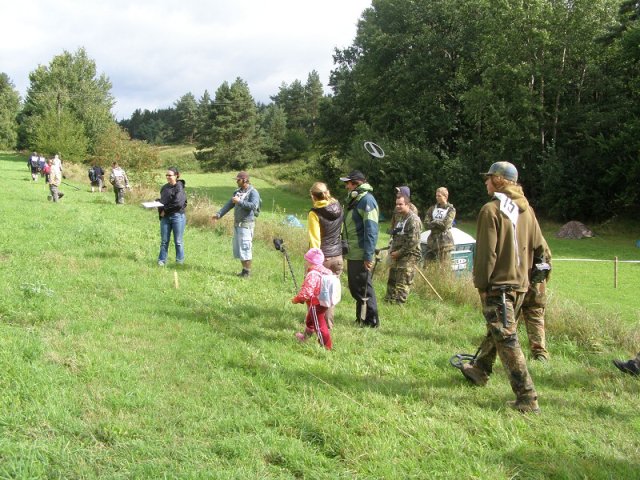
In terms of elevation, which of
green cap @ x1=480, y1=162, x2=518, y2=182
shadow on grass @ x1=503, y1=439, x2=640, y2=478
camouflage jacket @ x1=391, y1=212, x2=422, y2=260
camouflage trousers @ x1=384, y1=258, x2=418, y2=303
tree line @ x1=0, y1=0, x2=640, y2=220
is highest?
tree line @ x1=0, y1=0, x2=640, y2=220

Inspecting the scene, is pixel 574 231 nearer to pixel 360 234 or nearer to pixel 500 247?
pixel 360 234

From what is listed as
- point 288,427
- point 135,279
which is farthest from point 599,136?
point 288,427

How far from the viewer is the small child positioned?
19.1 ft

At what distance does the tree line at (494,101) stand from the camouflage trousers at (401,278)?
1858 cm

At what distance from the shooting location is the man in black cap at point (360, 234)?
21.4 feet

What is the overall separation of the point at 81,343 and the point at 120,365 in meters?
0.72

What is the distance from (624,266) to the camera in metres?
15.8

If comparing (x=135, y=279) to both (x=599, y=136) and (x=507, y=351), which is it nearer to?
(x=507, y=351)

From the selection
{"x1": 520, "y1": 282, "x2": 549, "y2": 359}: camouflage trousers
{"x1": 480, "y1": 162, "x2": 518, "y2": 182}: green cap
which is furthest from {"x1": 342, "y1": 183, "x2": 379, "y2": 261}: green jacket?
{"x1": 480, "y1": 162, "x2": 518, "y2": 182}: green cap

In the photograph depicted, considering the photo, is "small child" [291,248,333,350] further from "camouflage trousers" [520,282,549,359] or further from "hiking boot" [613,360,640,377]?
"hiking boot" [613,360,640,377]

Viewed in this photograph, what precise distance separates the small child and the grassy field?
0.16m

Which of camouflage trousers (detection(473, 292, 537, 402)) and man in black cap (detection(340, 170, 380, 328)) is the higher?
man in black cap (detection(340, 170, 380, 328))

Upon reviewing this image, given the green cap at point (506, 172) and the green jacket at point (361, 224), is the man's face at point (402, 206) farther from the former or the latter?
the green cap at point (506, 172)

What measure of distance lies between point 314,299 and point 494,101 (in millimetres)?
25644
